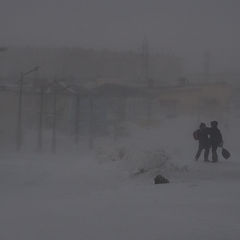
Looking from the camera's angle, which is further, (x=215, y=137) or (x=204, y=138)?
(x=204, y=138)

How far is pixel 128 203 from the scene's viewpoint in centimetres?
954

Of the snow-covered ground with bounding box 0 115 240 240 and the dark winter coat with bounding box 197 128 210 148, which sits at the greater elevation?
the dark winter coat with bounding box 197 128 210 148

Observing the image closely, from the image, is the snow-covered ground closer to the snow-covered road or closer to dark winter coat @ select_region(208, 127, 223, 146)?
the snow-covered road

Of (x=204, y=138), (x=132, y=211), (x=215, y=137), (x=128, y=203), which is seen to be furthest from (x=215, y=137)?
(x=132, y=211)

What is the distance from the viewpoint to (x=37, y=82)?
152ft

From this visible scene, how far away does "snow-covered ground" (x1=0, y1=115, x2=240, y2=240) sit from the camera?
7336 mm

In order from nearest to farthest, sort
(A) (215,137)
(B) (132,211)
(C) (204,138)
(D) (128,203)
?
(B) (132,211), (D) (128,203), (A) (215,137), (C) (204,138)

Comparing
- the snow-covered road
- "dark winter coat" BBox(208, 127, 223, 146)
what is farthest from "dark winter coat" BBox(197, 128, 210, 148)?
the snow-covered road

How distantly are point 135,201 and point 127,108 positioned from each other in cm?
3906

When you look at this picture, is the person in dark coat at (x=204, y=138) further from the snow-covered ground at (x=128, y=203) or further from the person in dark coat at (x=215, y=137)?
the snow-covered ground at (x=128, y=203)

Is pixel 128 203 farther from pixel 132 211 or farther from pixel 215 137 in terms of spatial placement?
pixel 215 137

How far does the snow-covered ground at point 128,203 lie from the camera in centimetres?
734

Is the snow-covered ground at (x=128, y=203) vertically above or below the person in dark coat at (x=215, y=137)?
below

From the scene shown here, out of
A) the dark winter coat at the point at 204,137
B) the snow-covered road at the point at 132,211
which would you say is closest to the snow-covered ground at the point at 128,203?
the snow-covered road at the point at 132,211
